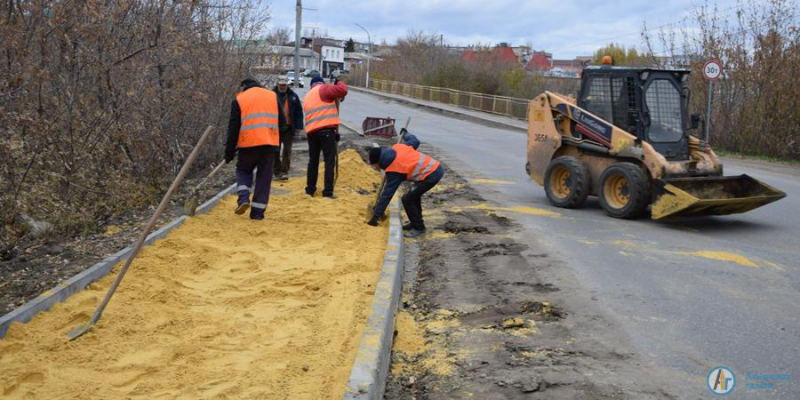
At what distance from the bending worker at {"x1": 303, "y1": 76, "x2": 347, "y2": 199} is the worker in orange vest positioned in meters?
1.58

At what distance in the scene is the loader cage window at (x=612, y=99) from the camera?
1113 centimetres

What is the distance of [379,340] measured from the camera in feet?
16.5

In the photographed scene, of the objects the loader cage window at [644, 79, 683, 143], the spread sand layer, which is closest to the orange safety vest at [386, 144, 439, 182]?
the spread sand layer

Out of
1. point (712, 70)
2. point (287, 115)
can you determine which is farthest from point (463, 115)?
point (287, 115)

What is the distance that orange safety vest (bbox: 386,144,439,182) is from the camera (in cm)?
930

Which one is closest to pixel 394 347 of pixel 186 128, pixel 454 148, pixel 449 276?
pixel 449 276

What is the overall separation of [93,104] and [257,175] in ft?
7.93

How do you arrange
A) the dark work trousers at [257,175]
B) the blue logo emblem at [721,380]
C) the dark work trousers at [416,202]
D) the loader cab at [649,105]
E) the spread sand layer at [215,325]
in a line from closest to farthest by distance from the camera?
1. the spread sand layer at [215,325]
2. the blue logo emblem at [721,380]
3. the dark work trousers at [257,175]
4. the dark work trousers at [416,202]
5. the loader cab at [649,105]

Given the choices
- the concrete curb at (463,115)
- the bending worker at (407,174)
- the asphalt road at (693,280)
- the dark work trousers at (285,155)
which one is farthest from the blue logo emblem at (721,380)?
the concrete curb at (463,115)

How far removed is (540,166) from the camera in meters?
12.5

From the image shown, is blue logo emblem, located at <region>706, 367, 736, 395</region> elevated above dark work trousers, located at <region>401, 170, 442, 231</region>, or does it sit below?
below

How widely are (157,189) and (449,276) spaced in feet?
20.1

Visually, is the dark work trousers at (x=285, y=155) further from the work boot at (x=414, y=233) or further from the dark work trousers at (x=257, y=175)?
the work boot at (x=414, y=233)

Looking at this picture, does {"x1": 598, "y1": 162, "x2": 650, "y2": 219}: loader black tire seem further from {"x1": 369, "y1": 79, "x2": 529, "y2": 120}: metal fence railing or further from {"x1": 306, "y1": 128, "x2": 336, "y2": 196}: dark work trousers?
{"x1": 369, "y1": 79, "x2": 529, "y2": 120}: metal fence railing
